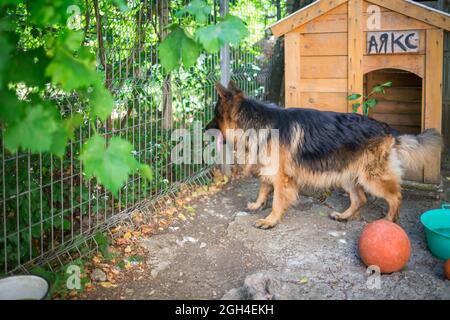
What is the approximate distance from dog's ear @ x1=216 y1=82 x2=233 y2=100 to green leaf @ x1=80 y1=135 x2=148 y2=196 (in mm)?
2727

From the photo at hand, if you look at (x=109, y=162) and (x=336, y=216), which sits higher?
(x=109, y=162)

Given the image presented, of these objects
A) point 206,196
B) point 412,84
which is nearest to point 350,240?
point 206,196

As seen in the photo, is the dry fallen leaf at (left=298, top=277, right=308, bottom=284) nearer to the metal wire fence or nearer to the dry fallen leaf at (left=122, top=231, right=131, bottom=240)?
the dry fallen leaf at (left=122, top=231, right=131, bottom=240)

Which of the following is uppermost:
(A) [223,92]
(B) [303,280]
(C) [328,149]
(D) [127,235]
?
(A) [223,92]

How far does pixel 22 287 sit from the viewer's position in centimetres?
286

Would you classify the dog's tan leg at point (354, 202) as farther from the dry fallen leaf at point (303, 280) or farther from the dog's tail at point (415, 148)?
the dry fallen leaf at point (303, 280)

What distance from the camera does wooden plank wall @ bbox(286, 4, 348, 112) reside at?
5.48 meters

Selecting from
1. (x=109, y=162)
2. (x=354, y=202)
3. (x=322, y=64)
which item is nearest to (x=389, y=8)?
(x=322, y=64)

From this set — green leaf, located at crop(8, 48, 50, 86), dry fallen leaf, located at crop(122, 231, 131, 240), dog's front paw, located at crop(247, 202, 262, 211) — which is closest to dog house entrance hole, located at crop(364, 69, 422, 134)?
dog's front paw, located at crop(247, 202, 262, 211)

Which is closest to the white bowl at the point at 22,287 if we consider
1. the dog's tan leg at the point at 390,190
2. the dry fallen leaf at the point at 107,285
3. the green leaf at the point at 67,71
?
the dry fallen leaf at the point at 107,285

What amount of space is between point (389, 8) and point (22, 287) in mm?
4508

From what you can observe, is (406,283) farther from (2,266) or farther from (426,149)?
(2,266)

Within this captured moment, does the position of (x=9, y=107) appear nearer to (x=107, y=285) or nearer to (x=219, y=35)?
(x=219, y=35)

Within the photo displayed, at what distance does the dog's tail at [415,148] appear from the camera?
466 centimetres
